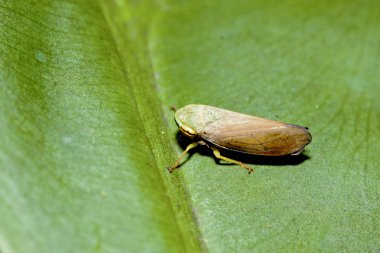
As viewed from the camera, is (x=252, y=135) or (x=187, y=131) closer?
(x=187, y=131)

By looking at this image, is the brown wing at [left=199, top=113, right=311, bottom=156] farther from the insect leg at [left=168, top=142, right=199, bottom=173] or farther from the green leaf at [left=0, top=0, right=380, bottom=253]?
→ the insect leg at [left=168, top=142, right=199, bottom=173]

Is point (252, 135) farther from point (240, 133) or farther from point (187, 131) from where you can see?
point (187, 131)

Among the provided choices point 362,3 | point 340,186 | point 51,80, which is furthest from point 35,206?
point 362,3

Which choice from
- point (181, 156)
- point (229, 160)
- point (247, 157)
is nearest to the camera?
point (181, 156)

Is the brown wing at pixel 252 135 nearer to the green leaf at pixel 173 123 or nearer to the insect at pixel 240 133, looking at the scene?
the insect at pixel 240 133

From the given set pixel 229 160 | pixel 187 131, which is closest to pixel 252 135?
pixel 229 160

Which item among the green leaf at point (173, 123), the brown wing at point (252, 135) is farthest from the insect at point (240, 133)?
the green leaf at point (173, 123)
